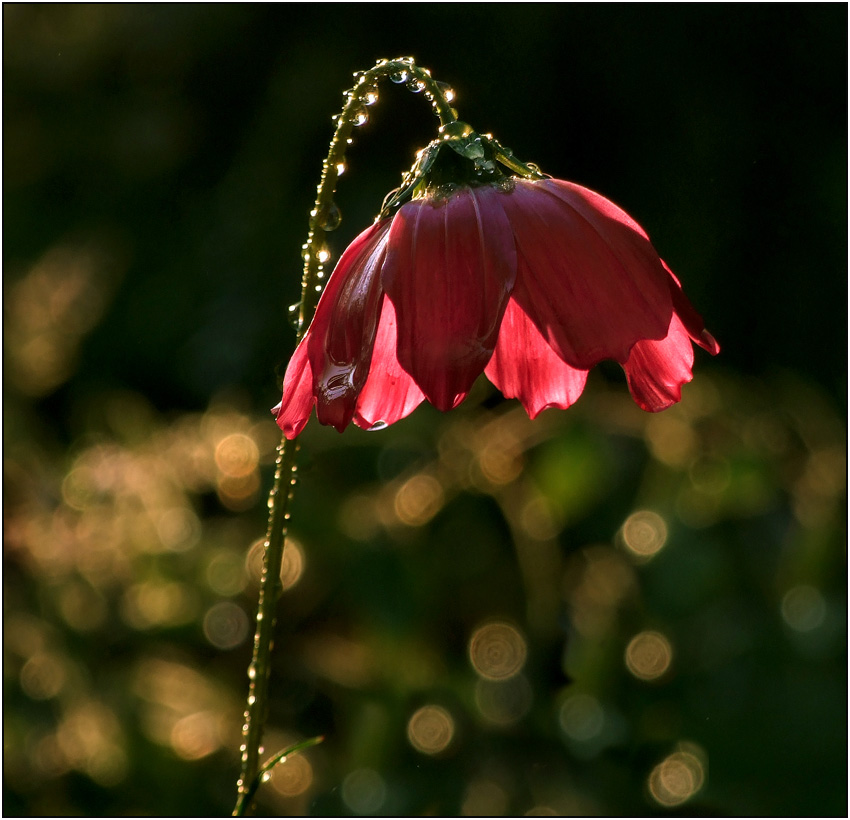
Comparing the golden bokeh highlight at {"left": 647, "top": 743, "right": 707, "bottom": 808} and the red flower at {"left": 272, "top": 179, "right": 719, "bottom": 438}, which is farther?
the golden bokeh highlight at {"left": 647, "top": 743, "right": 707, "bottom": 808}

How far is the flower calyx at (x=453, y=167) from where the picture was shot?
654 mm

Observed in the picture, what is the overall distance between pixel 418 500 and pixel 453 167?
1.16m

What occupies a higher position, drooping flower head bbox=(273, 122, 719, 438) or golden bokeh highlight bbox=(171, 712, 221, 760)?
drooping flower head bbox=(273, 122, 719, 438)

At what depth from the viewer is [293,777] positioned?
1.55m

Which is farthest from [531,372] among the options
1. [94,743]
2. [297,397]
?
[94,743]

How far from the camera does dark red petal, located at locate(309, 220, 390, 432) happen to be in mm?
601

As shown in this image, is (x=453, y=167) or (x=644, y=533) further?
(x=644, y=533)

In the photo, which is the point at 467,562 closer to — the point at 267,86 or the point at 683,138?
the point at 683,138

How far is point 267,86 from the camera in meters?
3.02

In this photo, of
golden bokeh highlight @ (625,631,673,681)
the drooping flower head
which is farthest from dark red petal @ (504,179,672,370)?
golden bokeh highlight @ (625,631,673,681)

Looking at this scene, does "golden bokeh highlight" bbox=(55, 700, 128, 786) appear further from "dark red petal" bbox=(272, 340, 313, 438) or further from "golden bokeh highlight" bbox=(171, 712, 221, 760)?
"dark red petal" bbox=(272, 340, 313, 438)

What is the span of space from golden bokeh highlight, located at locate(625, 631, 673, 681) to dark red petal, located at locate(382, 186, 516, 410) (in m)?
1.11

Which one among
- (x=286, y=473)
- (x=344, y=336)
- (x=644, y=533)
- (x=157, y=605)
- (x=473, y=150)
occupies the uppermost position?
(x=473, y=150)

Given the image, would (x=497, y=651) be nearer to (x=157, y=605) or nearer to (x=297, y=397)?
(x=157, y=605)
